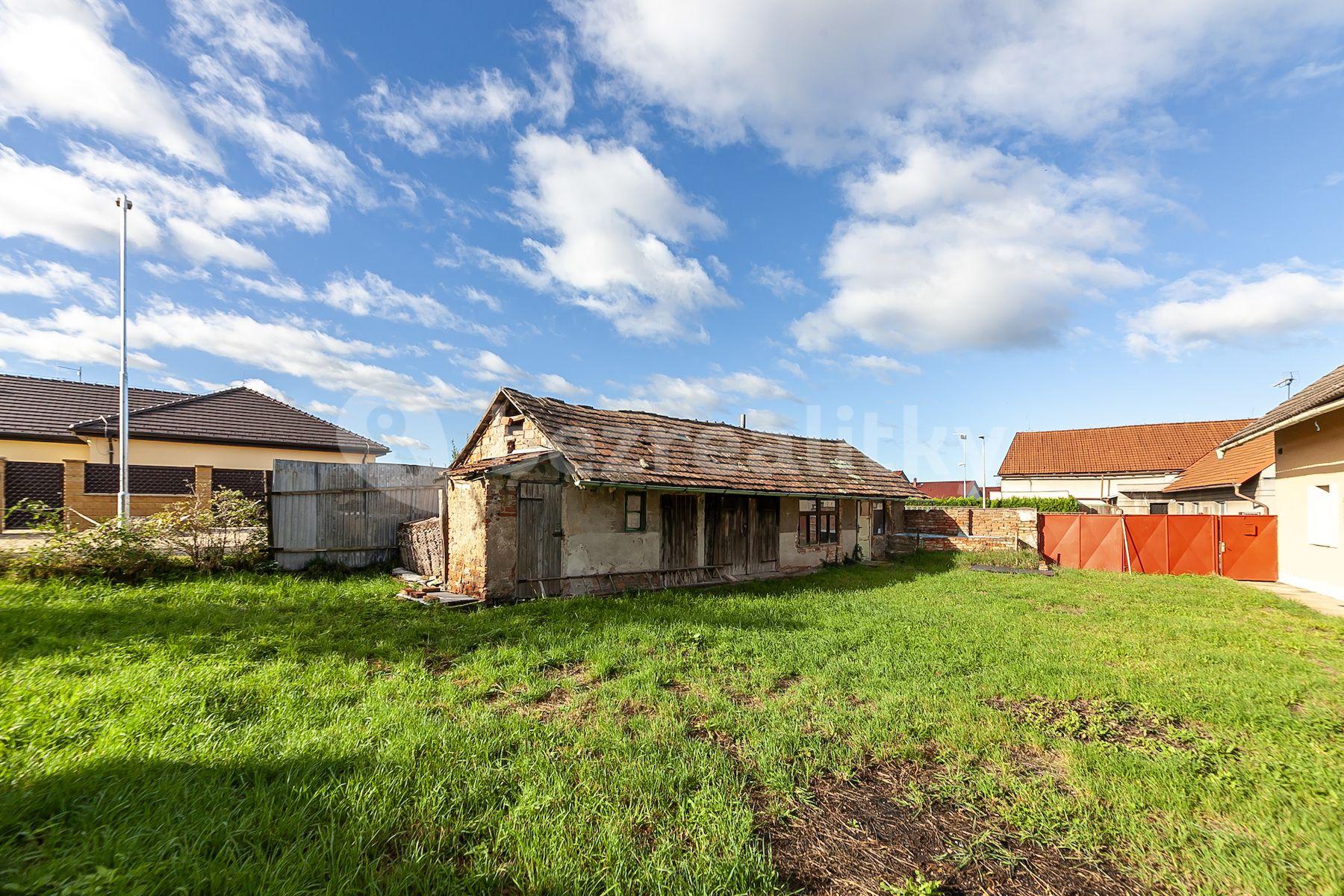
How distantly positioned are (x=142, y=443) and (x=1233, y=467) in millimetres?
40556

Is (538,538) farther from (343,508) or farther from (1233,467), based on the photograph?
(1233,467)

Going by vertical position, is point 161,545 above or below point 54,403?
below

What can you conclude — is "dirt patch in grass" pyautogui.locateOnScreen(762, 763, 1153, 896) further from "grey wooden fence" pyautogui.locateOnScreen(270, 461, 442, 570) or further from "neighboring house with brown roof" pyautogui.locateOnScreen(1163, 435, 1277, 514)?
"neighboring house with brown roof" pyautogui.locateOnScreen(1163, 435, 1277, 514)

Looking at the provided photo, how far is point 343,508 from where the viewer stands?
1281cm

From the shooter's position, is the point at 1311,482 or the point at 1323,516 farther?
the point at 1311,482

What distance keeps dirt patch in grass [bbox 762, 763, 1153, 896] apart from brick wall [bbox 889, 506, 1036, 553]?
1823cm

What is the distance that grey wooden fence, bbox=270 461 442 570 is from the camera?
12109 millimetres

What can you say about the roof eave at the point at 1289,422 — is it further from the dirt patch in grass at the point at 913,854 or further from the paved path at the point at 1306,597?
the dirt patch in grass at the point at 913,854

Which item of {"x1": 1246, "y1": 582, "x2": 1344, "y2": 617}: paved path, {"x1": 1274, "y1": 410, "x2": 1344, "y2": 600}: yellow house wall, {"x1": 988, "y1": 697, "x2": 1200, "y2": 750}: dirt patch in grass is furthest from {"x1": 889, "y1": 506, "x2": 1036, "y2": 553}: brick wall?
{"x1": 988, "y1": 697, "x2": 1200, "y2": 750}: dirt patch in grass

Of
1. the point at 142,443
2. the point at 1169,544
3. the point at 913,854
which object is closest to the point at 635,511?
the point at 913,854

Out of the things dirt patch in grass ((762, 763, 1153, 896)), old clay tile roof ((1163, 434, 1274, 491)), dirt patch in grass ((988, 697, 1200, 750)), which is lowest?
dirt patch in grass ((988, 697, 1200, 750))

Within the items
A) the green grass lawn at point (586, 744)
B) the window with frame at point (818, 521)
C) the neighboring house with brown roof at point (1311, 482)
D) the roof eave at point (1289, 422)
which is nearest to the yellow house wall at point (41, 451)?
the green grass lawn at point (586, 744)

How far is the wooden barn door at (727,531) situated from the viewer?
1360 centimetres

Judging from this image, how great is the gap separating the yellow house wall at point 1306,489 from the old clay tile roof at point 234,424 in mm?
31345
